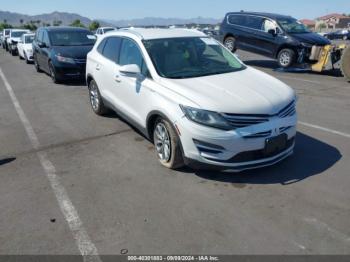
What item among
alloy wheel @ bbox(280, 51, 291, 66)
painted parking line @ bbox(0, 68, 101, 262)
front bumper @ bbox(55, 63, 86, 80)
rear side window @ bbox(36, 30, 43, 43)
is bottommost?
painted parking line @ bbox(0, 68, 101, 262)

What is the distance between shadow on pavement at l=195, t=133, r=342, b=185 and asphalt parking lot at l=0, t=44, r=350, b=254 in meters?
0.01

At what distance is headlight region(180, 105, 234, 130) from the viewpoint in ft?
13.4

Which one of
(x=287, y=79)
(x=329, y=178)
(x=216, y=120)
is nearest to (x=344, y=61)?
(x=287, y=79)

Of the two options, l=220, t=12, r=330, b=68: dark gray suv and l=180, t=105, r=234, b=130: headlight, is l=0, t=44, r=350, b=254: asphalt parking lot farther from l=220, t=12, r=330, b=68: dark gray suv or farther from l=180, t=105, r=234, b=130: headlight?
l=220, t=12, r=330, b=68: dark gray suv

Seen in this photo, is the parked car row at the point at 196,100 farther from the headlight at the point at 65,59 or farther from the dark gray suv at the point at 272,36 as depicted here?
the dark gray suv at the point at 272,36

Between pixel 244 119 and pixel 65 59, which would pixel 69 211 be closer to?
pixel 244 119

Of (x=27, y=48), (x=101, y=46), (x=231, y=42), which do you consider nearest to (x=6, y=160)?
(x=101, y=46)

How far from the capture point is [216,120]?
161 inches

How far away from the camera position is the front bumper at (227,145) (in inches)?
161

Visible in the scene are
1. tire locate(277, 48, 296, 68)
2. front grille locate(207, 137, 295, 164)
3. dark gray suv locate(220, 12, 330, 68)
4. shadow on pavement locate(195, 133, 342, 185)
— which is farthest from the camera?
tire locate(277, 48, 296, 68)

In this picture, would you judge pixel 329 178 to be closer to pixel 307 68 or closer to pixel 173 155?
pixel 173 155

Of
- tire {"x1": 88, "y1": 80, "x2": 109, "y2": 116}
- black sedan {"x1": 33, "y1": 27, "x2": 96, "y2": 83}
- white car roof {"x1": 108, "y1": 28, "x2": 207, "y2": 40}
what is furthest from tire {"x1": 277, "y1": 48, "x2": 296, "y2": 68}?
tire {"x1": 88, "y1": 80, "x2": 109, "y2": 116}

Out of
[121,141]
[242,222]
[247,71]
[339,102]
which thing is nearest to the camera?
[242,222]

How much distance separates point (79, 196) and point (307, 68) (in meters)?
11.3
